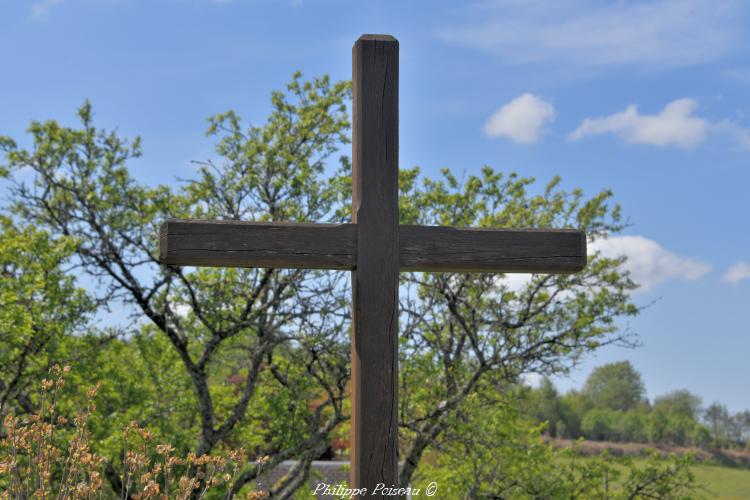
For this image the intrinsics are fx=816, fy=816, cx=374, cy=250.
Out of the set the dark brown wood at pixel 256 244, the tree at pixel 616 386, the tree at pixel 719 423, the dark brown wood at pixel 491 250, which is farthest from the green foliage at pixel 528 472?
the tree at pixel 616 386

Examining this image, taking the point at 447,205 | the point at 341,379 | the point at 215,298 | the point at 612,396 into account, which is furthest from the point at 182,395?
the point at 612,396

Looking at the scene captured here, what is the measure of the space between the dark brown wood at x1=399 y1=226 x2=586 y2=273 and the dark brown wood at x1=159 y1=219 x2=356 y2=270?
12.2 inches

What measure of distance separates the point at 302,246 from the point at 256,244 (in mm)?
209

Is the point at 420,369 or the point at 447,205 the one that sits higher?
the point at 447,205

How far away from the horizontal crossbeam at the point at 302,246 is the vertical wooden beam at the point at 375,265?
0.09m

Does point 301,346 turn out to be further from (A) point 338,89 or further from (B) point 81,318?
(A) point 338,89

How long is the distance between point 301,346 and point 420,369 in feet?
5.13

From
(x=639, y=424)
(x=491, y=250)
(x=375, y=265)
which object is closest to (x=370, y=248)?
(x=375, y=265)

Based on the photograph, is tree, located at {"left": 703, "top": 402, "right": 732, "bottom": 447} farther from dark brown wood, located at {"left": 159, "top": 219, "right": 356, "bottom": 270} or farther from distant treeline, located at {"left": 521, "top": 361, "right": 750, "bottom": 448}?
dark brown wood, located at {"left": 159, "top": 219, "right": 356, "bottom": 270}

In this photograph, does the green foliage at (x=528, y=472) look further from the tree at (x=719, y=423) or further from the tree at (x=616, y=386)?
the tree at (x=616, y=386)

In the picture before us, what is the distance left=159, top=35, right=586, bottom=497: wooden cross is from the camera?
3574mm

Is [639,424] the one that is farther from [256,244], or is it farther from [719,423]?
[256,244]

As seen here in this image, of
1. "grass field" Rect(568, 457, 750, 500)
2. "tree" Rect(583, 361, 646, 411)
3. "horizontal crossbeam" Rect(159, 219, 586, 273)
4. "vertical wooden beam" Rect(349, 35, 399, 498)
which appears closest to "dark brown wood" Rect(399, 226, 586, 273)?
"horizontal crossbeam" Rect(159, 219, 586, 273)

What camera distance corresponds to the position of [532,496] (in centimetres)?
1176
